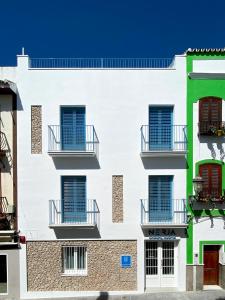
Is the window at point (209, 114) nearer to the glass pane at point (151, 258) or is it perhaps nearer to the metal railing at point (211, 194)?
the metal railing at point (211, 194)

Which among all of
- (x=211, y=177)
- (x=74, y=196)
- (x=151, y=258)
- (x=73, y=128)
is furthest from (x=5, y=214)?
(x=211, y=177)

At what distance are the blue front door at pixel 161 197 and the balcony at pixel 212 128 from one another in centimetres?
272

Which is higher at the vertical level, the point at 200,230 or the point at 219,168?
the point at 219,168

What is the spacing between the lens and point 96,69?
45.2 feet

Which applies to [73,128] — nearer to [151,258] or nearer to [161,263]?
[151,258]

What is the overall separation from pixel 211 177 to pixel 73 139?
22.8 feet

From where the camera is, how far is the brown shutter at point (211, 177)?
46.1 feet

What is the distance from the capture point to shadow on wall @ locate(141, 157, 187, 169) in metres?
13.9

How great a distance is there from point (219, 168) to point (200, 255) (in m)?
4.35

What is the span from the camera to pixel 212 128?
13781 millimetres

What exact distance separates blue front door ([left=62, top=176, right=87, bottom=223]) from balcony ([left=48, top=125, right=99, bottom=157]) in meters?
1.35

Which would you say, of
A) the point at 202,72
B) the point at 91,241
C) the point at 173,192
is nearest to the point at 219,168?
the point at 173,192

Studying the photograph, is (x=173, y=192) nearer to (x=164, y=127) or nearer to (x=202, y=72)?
(x=164, y=127)

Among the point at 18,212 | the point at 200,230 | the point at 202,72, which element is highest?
the point at 202,72
